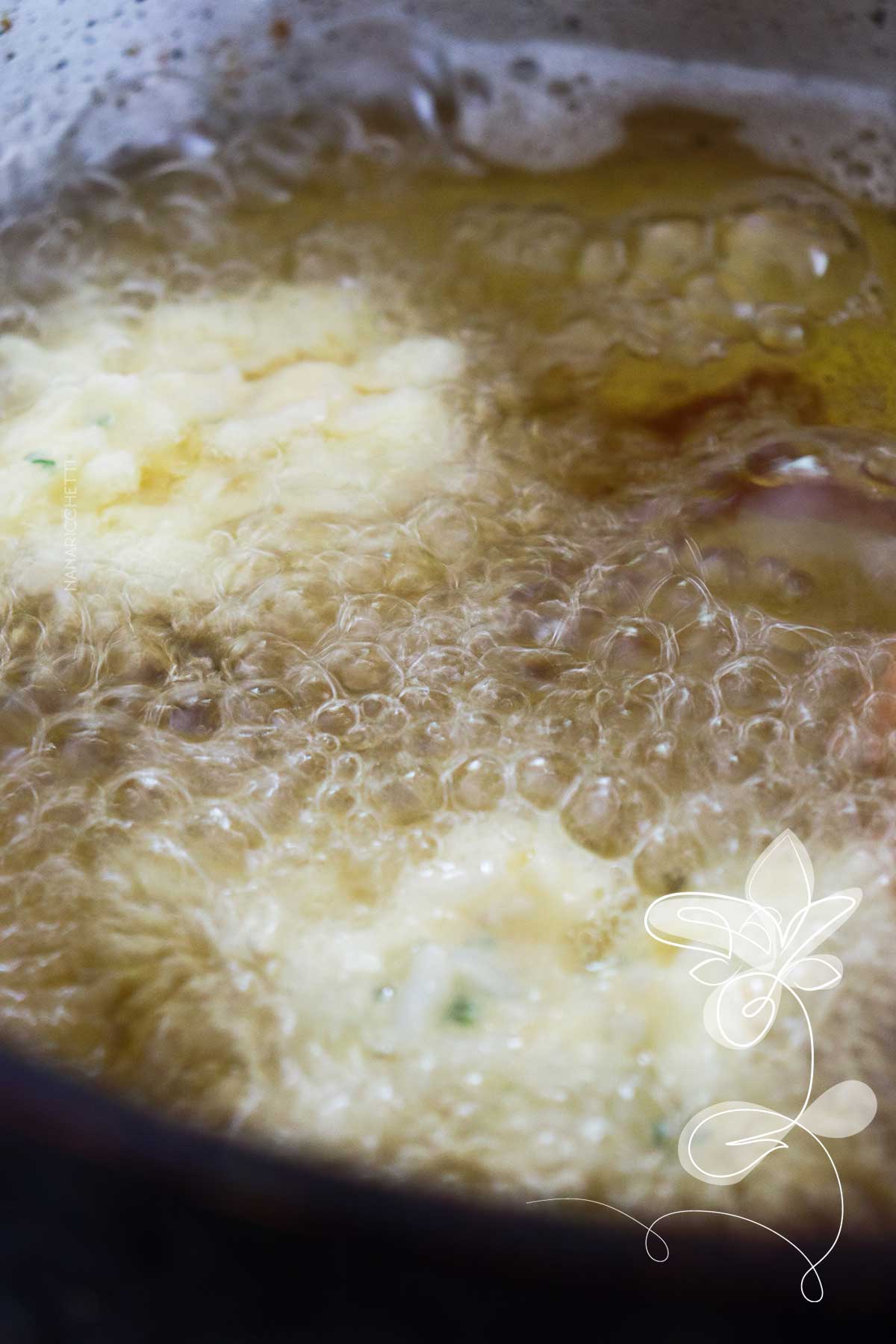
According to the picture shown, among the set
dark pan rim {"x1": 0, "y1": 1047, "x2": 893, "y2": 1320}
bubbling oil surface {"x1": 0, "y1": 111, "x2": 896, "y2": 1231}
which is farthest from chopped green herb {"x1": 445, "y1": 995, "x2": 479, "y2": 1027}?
dark pan rim {"x1": 0, "y1": 1047, "x2": 893, "y2": 1320}

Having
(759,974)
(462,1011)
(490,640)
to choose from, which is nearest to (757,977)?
(759,974)

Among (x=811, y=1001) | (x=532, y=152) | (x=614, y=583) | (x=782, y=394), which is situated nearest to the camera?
(x=811, y=1001)

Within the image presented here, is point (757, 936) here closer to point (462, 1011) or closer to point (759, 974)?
point (759, 974)

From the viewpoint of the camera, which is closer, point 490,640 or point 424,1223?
point 424,1223

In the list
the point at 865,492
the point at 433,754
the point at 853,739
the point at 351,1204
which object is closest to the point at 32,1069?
the point at 351,1204

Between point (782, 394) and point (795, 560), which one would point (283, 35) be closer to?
point (782, 394)

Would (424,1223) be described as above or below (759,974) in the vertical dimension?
above

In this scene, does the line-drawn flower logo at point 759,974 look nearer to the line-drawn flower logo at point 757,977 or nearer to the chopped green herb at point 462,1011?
the line-drawn flower logo at point 757,977

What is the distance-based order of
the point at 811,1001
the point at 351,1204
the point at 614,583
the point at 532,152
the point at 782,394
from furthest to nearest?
the point at 532,152 → the point at 782,394 → the point at 614,583 → the point at 811,1001 → the point at 351,1204
